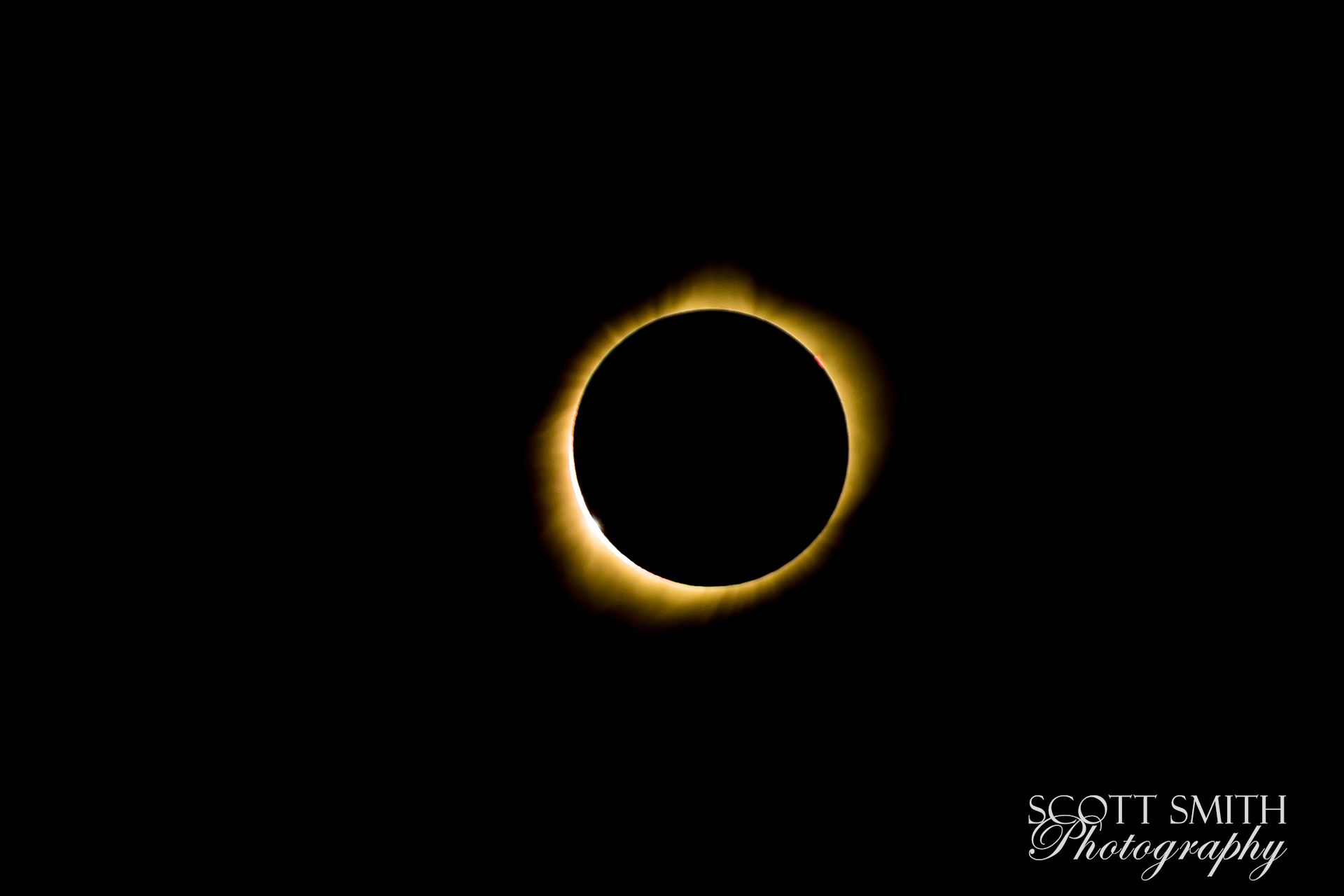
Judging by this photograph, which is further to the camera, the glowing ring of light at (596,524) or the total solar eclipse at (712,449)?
the glowing ring of light at (596,524)

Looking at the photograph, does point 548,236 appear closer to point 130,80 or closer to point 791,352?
point 791,352

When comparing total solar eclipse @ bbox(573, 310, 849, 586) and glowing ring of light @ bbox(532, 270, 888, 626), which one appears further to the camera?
glowing ring of light @ bbox(532, 270, 888, 626)

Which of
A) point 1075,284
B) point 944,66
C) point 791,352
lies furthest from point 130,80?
point 1075,284

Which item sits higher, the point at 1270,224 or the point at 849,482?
the point at 1270,224
